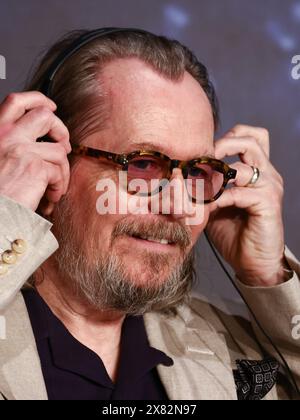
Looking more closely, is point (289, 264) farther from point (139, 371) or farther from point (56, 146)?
point (56, 146)

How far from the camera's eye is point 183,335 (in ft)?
5.70

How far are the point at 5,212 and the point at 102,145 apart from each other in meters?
0.32

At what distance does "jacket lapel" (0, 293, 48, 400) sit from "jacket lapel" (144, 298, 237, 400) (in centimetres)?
32

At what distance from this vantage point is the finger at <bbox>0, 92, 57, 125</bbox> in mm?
1353

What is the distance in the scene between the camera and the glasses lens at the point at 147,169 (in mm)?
1484

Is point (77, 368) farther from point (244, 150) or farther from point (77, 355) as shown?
point (244, 150)

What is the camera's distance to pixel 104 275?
4.89 feet

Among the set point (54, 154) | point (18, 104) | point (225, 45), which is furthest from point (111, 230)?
point (225, 45)

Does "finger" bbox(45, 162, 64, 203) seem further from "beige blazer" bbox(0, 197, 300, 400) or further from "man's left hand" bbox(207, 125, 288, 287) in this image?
"man's left hand" bbox(207, 125, 288, 287)

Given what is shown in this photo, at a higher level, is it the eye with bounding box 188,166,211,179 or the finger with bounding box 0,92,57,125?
the finger with bounding box 0,92,57,125

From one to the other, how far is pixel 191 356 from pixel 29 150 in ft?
2.17

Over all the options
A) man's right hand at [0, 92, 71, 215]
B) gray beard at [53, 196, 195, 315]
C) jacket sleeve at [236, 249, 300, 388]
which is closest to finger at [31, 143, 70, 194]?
man's right hand at [0, 92, 71, 215]
